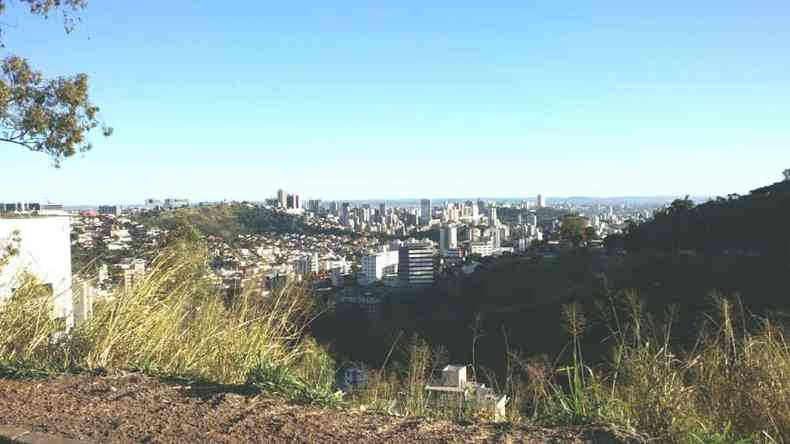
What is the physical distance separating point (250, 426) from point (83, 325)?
1.99m

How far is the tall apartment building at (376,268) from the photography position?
42.7m

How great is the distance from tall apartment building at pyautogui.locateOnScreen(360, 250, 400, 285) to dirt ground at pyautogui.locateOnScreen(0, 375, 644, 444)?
123 feet

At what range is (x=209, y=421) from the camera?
2.62 meters

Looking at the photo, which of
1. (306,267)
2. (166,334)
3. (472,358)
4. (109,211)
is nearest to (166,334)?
(166,334)

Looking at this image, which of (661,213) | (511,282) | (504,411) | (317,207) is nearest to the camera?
(504,411)

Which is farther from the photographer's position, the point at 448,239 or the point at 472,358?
the point at 448,239

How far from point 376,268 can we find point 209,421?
138 feet

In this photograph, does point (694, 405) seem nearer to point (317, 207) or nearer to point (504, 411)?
point (504, 411)

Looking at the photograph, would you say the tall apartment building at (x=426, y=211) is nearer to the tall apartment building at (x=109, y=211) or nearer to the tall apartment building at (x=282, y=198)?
the tall apartment building at (x=282, y=198)

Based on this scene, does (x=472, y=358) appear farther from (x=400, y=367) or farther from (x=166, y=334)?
(x=166, y=334)

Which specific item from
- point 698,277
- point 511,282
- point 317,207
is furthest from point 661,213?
point 317,207

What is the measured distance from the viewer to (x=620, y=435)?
96.0 inches

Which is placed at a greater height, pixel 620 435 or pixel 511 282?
pixel 620 435

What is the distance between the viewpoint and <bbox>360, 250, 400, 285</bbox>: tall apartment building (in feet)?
140
